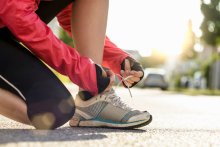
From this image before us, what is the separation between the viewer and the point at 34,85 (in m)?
2.71

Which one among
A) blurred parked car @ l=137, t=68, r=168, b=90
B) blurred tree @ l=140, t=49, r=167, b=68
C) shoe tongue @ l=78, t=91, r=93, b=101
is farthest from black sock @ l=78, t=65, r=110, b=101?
blurred tree @ l=140, t=49, r=167, b=68

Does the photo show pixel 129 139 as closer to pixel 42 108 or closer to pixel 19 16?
pixel 42 108

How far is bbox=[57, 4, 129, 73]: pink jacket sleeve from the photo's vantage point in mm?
A: 3256

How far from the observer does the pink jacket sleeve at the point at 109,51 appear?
3256 millimetres

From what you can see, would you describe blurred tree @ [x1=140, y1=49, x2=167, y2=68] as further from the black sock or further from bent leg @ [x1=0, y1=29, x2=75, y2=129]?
bent leg @ [x1=0, y1=29, x2=75, y2=129]

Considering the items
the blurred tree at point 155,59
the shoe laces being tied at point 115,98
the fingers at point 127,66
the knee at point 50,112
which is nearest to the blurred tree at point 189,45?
the blurred tree at point 155,59

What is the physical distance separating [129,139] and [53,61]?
55 cm

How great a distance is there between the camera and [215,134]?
3.11 metres

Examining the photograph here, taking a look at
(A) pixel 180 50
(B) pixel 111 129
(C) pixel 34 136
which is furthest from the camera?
(A) pixel 180 50

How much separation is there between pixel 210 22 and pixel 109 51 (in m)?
43.0

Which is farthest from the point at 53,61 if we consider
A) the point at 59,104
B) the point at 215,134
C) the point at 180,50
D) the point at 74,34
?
the point at 180,50

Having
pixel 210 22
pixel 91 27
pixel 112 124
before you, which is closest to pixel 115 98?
pixel 112 124

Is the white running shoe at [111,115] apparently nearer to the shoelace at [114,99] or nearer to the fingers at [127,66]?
the shoelace at [114,99]

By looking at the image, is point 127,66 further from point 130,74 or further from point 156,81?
point 156,81
